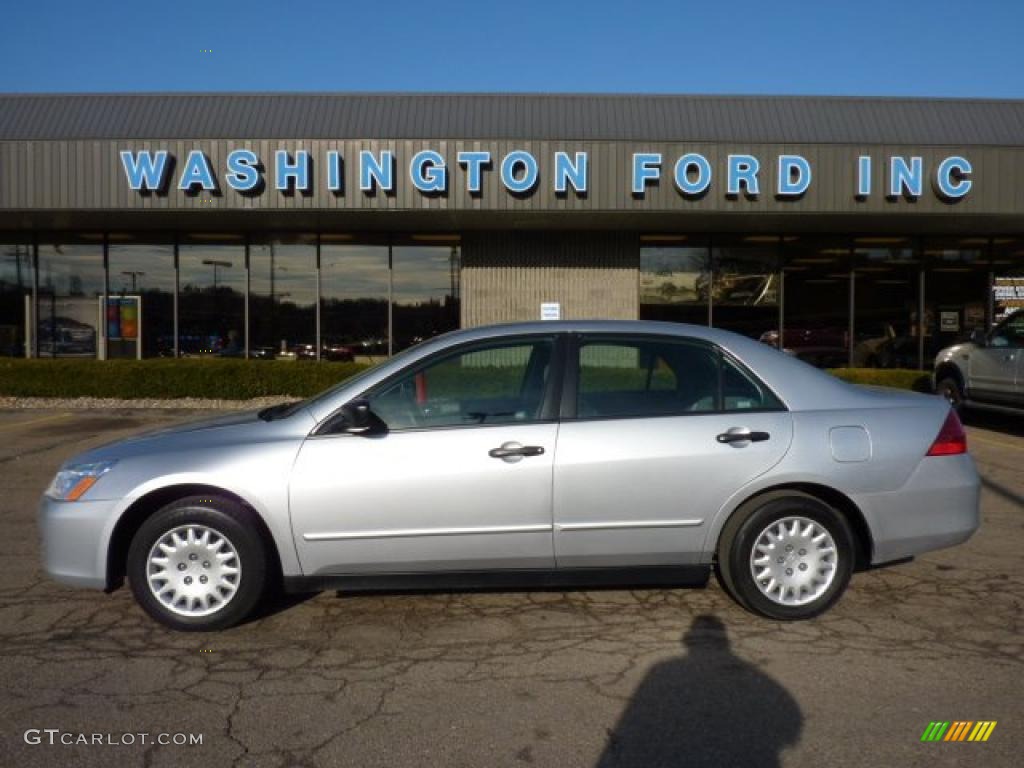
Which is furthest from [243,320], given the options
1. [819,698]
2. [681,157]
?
[819,698]

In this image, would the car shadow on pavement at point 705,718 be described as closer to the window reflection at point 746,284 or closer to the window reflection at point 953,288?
the window reflection at point 746,284

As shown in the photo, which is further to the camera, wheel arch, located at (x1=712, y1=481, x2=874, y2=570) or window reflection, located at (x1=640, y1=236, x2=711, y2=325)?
window reflection, located at (x1=640, y1=236, x2=711, y2=325)

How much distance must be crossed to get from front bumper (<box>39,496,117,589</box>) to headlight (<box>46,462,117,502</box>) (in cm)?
5

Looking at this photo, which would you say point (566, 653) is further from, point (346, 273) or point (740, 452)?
point (346, 273)

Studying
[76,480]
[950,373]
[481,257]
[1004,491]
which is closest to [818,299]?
[950,373]

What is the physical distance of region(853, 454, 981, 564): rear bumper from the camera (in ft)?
16.4

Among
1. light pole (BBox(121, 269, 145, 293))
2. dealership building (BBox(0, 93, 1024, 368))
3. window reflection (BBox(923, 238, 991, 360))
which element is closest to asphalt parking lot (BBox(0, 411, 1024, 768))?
dealership building (BBox(0, 93, 1024, 368))

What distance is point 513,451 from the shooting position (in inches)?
190

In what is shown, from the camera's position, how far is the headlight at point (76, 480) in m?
4.87

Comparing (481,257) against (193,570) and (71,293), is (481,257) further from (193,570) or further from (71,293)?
(193,570)

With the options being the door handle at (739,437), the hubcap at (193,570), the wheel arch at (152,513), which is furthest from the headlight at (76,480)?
the door handle at (739,437)

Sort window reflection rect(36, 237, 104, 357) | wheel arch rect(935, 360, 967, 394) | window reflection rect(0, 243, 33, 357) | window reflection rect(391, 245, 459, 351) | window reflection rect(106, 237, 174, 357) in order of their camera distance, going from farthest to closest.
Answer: window reflection rect(0, 243, 33, 357) → window reflection rect(36, 237, 104, 357) → window reflection rect(106, 237, 174, 357) → window reflection rect(391, 245, 459, 351) → wheel arch rect(935, 360, 967, 394)

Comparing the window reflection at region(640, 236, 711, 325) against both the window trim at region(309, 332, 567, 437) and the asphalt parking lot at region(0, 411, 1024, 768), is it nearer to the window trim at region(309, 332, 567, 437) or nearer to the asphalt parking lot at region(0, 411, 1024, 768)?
the asphalt parking lot at region(0, 411, 1024, 768)

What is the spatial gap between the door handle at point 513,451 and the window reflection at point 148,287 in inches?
611
